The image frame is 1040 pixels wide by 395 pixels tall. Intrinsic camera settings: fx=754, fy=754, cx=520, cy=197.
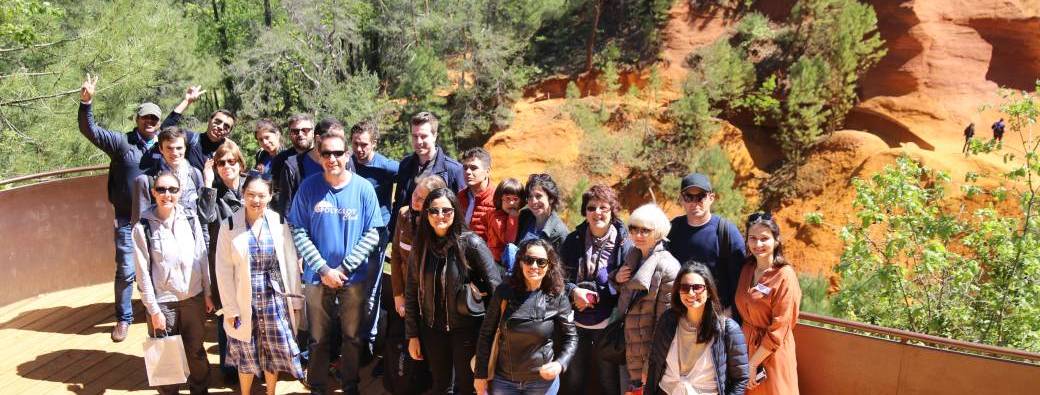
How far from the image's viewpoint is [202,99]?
27.1 m

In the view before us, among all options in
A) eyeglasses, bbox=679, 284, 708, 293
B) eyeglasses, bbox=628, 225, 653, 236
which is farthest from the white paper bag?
eyeglasses, bbox=679, 284, 708, 293

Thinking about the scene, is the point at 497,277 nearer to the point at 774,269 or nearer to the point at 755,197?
the point at 774,269

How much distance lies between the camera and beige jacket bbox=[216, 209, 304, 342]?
14.6 ft

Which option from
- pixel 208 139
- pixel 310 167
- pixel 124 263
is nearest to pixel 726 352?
pixel 310 167

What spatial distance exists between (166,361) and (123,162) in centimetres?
201

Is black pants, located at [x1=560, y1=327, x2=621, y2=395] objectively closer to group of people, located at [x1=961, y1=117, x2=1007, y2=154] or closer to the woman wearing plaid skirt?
the woman wearing plaid skirt

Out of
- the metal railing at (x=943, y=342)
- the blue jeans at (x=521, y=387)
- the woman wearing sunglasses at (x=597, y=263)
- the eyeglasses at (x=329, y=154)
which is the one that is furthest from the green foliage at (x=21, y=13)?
the metal railing at (x=943, y=342)

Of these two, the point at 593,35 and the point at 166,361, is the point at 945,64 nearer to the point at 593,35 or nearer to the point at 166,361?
the point at 593,35

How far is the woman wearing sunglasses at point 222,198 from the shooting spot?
508 centimetres

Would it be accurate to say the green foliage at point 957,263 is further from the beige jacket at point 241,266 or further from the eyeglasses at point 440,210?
the beige jacket at point 241,266

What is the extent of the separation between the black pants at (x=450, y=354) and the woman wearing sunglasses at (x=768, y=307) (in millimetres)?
1500

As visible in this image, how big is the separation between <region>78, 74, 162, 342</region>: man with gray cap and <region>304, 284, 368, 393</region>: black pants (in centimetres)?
219

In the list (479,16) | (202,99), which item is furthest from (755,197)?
(202,99)

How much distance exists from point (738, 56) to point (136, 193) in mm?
22941
